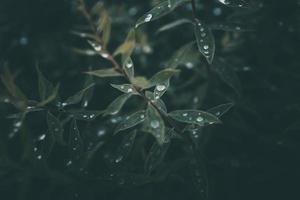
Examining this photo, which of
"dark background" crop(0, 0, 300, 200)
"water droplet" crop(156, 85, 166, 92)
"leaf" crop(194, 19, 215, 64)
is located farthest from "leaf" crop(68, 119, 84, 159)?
"leaf" crop(194, 19, 215, 64)

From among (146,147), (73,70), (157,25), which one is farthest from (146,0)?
(146,147)

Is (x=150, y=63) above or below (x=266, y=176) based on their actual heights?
above

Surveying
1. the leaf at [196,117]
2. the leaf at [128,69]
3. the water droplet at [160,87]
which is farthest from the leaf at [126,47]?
the leaf at [196,117]

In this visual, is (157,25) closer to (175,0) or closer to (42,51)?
(42,51)

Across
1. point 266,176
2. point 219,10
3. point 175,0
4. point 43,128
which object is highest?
point 175,0

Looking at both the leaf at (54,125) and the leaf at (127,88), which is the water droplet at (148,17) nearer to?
the leaf at (127,88)
